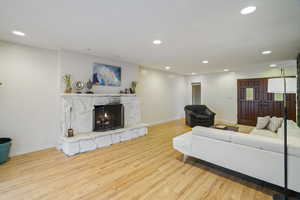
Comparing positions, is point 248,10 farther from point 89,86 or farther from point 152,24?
point 89,86

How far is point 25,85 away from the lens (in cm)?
308

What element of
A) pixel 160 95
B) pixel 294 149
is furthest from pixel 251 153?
pixel 160 95

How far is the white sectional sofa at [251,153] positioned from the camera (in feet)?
5.44

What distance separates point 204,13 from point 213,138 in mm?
1942

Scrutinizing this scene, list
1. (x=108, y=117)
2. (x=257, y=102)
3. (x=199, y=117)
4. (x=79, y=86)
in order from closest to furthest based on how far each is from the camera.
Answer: (x=79, y=86), (x=108, y=117), (x=199, y=117), (x=257, y=102)

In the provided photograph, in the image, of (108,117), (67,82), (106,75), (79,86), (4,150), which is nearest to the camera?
(4,150)

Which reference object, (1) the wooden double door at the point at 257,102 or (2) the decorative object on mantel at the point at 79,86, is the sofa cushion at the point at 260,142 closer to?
(2) the decorative object on mantel at the point at 79,86

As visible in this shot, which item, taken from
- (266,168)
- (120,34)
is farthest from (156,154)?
(120,34)

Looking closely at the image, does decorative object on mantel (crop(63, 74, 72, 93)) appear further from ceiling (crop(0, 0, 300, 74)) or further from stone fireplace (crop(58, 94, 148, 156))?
ceiling (crop(0, 0, 300, 74))

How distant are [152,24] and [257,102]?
5921 millimetres

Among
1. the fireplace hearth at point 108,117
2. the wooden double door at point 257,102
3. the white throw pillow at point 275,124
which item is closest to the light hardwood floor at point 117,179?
the fireplace hearth at point 108,117

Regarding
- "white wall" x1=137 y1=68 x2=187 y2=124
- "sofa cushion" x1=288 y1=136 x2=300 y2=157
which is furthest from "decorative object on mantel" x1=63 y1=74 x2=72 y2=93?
"sofa cushion" x1=288 y1=136 x2=300 y2=157

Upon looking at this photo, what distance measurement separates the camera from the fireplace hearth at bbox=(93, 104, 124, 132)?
12.1ft

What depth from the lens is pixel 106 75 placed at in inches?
161
